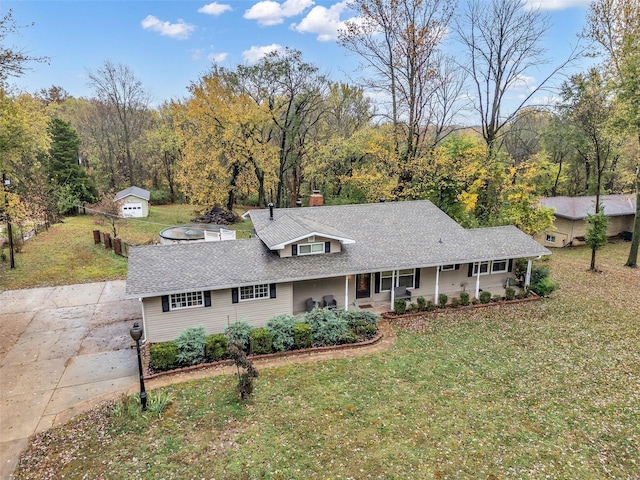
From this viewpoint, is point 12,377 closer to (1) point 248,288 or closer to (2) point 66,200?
(1) point 248,288

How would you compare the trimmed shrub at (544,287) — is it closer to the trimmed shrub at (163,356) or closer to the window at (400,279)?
the window at (400,279)

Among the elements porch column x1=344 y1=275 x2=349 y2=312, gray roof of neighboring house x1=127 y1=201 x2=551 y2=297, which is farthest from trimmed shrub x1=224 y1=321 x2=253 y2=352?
porch column x1=344 y1=275 x2=349 y2=312

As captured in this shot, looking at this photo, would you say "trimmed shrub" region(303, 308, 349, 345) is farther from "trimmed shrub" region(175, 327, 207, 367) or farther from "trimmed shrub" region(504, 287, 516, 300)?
"trimmed shrub" region(504, 287, 516, 300)

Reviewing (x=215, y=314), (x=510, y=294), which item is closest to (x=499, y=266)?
(x=510, y=294)

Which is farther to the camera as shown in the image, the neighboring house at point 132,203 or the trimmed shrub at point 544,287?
the neighboring house at point 132,203

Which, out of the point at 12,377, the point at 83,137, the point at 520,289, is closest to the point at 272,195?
the point at 83,137

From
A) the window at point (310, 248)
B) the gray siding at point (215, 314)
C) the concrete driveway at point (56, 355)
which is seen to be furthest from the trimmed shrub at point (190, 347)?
the window at point (310, 248)

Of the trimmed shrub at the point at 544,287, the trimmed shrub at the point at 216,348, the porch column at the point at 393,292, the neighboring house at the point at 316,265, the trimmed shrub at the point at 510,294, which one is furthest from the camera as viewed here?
the trimmed shrub at the point at 544,287
